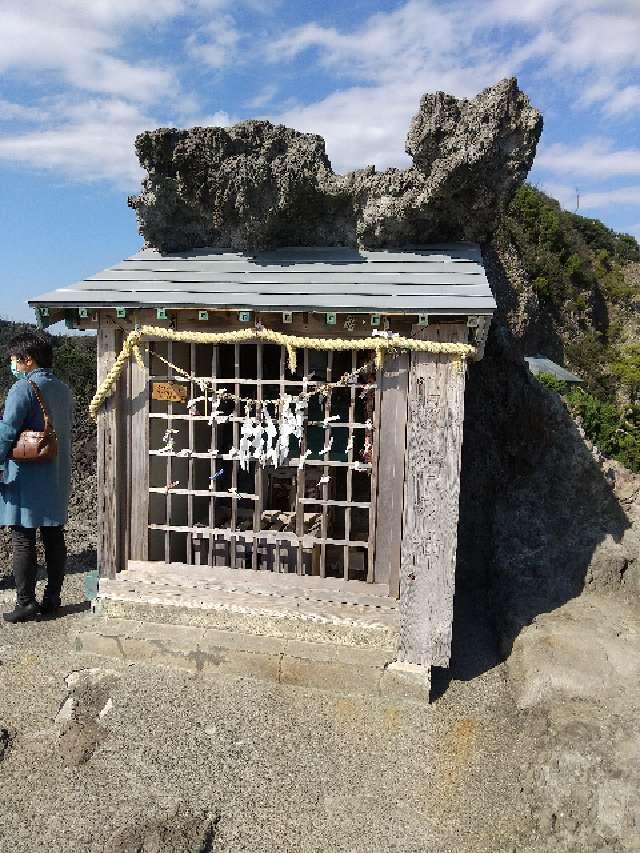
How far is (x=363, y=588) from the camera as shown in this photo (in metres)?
4.47

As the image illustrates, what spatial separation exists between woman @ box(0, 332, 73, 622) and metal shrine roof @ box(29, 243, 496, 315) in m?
0.91

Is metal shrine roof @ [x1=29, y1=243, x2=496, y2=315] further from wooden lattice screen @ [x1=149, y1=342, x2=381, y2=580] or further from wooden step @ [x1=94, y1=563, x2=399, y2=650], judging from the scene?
wooden step @ [x1=94, y1=563, x2=399, y2=650]

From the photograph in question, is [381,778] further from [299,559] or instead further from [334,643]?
[299,559]

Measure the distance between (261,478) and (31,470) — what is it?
2.05 metres

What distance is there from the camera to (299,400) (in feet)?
14.7

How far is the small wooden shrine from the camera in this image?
13.6 ft

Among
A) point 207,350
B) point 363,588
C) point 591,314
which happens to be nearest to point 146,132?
point 207,350

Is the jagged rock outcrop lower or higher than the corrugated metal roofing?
higher

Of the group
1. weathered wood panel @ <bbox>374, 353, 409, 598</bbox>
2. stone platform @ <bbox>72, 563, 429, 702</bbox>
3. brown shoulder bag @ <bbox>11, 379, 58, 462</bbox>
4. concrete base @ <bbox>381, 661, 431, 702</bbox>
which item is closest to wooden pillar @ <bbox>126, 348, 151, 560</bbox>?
stone platform @ <bbox>72, 563, 429, 702</bbox>

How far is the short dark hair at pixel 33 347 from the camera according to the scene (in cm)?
502

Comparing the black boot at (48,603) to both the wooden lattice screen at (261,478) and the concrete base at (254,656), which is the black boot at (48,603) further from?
the wooden lattice screen at (261,478)

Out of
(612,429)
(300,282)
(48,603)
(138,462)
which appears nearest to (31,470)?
(138,462)

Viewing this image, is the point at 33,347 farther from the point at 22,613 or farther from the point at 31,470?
the point at 22,613

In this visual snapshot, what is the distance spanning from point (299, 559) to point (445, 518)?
1.20 metres
